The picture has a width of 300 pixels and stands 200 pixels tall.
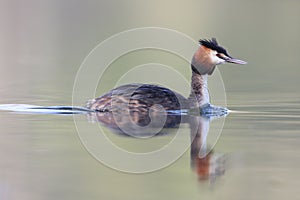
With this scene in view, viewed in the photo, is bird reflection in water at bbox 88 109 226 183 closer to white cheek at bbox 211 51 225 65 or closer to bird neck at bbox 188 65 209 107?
bird neck at bbox 188 65 209 107

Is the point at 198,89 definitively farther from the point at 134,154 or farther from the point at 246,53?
the point at 246,53

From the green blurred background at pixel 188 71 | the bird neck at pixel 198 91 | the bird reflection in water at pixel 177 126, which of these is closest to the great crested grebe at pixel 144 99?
the bird neck at pixel 198 91

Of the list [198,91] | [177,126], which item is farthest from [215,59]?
[177,126]

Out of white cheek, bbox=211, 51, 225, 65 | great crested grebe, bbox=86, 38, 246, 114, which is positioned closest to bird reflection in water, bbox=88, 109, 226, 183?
great crested grebe, bbox=86, 38, 246, 114

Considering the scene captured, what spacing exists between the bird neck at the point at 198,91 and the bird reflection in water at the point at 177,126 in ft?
1.42

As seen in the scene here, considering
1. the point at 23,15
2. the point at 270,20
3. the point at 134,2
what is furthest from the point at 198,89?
the point at 134,2

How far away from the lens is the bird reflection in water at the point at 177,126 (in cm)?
838

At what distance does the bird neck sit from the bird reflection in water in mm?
434

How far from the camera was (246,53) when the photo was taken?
23.1 metres

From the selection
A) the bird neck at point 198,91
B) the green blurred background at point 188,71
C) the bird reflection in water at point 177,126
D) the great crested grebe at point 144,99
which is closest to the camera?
the green blurred background at point 188,71

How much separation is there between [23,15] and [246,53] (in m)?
15.1

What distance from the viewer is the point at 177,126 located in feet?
35.0

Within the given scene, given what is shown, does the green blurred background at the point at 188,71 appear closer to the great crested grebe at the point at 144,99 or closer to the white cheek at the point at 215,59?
the great crested grebe at the point at 144,99

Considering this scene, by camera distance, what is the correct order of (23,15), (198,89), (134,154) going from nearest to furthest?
(134,154), (198,89), (23,15)
